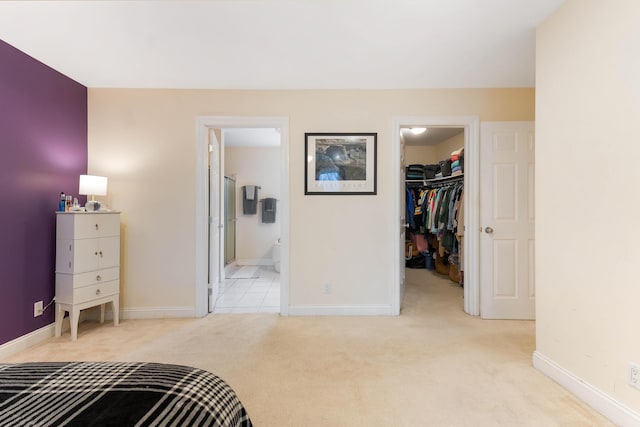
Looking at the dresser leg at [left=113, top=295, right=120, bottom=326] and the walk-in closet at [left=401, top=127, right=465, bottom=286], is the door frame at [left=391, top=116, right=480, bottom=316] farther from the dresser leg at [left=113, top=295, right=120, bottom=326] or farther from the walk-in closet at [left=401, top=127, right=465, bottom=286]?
the dresser leg at [left=113, top=295, right=120, bottom=326]

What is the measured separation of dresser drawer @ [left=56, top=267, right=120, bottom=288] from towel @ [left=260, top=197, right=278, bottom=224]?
3391 mm

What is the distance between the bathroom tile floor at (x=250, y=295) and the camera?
3223 mm

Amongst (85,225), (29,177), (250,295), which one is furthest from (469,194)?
(29,177)

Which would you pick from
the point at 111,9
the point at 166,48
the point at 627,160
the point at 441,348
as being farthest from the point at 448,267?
the point at 111,9

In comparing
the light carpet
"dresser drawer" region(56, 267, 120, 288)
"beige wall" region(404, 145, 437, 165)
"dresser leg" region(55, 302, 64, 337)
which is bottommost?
the light carpet

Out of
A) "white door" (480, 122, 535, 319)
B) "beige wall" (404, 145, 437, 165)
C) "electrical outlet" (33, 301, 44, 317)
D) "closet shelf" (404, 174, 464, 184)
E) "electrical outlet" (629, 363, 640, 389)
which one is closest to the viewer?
"electrical outlet" (629, 363, 640, 389)

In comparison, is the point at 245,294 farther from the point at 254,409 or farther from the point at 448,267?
the point at 448,267

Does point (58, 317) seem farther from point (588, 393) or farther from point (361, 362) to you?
point (588, 393)

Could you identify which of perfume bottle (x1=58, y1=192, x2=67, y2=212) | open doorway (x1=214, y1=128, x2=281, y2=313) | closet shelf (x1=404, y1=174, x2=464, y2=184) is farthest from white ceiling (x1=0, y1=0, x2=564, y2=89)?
open doorway (x1=214, y1=128, x2=281, y2=313)

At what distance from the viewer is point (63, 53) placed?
2295mm

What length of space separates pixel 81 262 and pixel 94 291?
29 centimetres

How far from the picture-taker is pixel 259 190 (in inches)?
237

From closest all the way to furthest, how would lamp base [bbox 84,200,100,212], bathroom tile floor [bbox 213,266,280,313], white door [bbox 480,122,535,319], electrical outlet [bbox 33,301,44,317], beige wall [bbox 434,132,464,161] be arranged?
electrical outlet [bbox 33,301,44,317] → lamp base [bbox 84,200,100,212] → white door [bbox 480,122,535,319] → bathroom tile floor [bbox 213,266,280,313] → beige wall [bbox 434,132,464,161]

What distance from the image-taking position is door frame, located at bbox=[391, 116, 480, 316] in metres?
2.93
